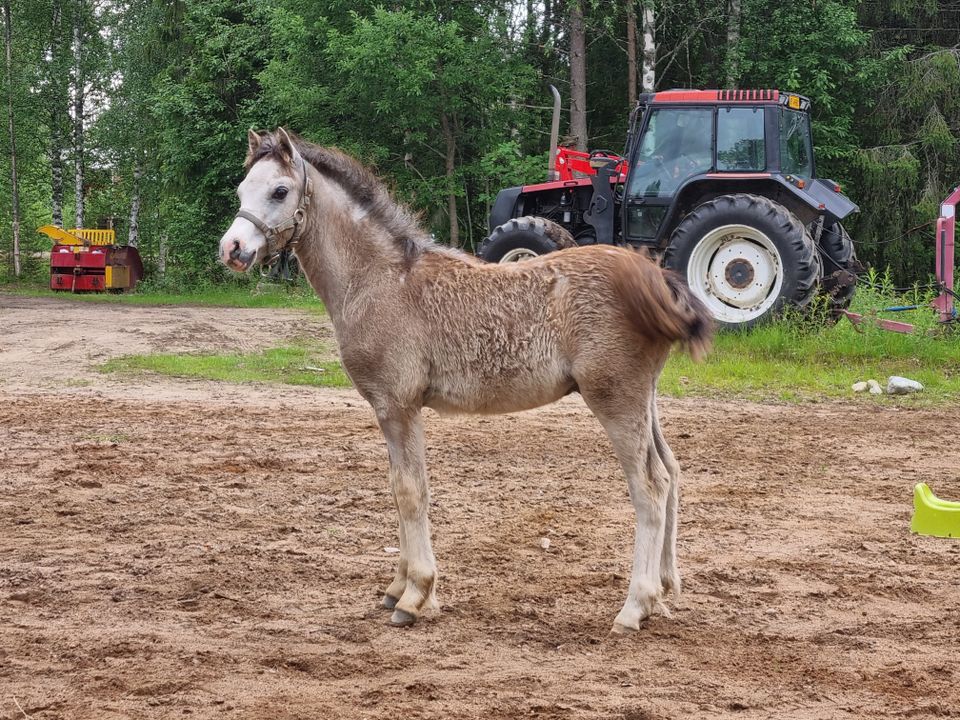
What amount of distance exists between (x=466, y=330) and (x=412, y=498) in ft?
2.68

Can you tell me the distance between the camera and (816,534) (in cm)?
629

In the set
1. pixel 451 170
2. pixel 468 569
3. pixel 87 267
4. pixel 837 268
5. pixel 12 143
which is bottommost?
pixel 468 569

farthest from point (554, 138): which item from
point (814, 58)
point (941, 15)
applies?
point (941, 15)

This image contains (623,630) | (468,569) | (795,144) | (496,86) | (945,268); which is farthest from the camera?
(496,86)

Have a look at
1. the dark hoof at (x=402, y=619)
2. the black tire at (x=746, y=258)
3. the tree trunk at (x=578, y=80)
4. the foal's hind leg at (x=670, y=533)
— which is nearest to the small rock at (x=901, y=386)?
the black tire at (x=746, y=258)

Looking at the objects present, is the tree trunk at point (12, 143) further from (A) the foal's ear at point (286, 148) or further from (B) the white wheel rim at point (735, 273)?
(A) the foal's ear at point (286, 148)

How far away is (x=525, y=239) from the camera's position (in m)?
14.1

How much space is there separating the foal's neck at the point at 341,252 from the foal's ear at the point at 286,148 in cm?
14

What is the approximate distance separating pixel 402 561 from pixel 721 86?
1985 centimetres

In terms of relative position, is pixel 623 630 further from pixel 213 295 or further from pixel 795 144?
pixel 213 295

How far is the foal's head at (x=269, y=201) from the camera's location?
16.0ft

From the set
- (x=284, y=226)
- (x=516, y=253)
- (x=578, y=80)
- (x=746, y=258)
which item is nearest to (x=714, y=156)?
(x=746, y=258)

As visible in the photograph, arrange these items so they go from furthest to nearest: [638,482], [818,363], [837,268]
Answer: [837,268], [818,363], [638,482]

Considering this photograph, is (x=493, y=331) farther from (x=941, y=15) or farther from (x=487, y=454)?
(x=941, y=15)
